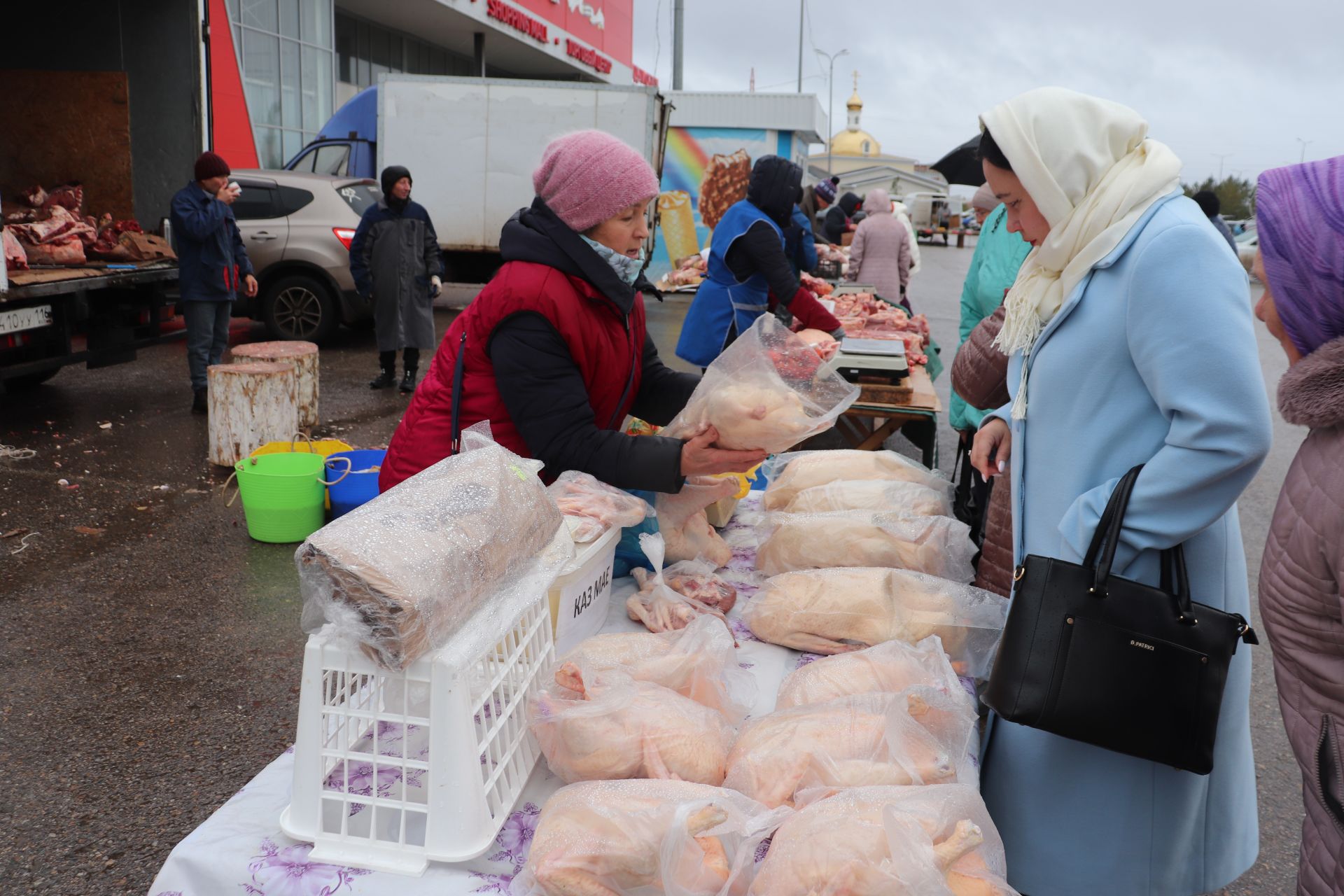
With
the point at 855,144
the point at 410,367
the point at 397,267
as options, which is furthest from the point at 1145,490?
the point at 855,144

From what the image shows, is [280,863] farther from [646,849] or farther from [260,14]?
[260,14]

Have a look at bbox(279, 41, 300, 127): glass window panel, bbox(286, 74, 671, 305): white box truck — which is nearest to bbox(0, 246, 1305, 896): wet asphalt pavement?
bbox(286, 74, 671, 305): white box truck

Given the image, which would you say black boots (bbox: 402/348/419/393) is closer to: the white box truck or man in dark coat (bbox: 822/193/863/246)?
the white box truck

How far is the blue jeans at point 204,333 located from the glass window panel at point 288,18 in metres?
10.3

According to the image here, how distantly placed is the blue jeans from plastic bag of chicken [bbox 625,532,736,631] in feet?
21.1

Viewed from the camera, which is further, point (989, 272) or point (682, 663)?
point (989, 272)

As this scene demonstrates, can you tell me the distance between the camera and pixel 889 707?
169cm

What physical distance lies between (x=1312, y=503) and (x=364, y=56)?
→ 24.0 m

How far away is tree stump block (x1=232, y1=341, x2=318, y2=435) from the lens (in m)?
7.01

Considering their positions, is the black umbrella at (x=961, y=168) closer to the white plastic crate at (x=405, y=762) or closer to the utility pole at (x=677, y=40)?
the white plastic crate at (x=405, y=762)

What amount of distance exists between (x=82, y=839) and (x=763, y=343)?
2404 mm

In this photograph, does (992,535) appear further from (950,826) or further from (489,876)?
(489,876)

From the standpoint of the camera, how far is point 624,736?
1.62 metres

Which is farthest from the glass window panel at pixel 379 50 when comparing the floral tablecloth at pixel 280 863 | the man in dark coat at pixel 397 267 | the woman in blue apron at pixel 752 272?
the floral tablecloth at pixel 280 863
